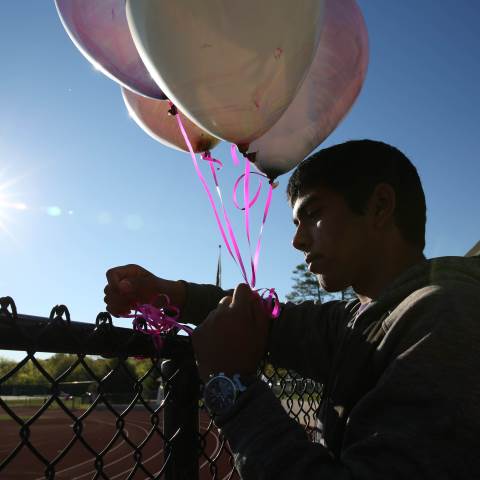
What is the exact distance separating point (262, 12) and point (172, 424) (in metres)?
1.42

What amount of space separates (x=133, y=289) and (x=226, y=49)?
93cm

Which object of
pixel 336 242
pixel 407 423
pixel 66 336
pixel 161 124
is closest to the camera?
pixel 407 423

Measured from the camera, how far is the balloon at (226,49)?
160 cm

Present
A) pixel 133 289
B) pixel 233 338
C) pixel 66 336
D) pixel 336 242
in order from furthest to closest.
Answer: pixel 133 289
pixel 336 242
pixel 233 338
pixel 66 336

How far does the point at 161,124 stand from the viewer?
8.44 ft

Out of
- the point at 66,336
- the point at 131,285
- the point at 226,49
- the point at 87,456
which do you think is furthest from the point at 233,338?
the point at 87,456

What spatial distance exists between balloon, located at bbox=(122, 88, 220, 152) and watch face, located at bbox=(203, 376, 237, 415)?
5.09ft

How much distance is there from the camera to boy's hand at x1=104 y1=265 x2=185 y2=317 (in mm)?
1686

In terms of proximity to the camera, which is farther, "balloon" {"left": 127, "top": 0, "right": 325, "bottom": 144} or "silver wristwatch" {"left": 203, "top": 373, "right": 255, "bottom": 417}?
"balloon" {"left": 127, "top": 0, "right": 325, "bottom": 144}

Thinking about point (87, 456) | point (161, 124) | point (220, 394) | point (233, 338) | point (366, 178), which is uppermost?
point (87, 456)

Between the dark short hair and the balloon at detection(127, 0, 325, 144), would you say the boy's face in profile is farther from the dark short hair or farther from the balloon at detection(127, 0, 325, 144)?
the balloon at detection(127, 0, 325, 144)

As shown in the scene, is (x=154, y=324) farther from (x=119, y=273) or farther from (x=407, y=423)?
(x=407, y=423)

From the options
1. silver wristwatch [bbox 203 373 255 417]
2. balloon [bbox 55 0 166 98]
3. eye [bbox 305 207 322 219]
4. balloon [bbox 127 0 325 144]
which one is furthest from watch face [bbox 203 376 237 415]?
balloon [bbox 55 0 166 98]

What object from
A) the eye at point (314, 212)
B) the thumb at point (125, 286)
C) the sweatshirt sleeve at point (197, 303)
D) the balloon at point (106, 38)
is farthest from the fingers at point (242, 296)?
the balloon at point (106, 38)
